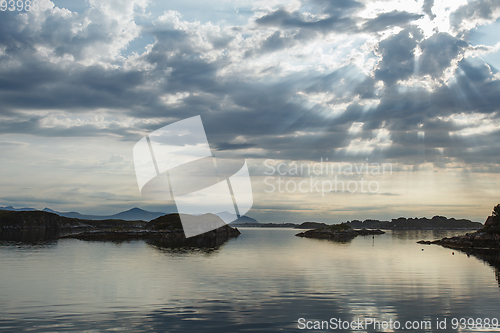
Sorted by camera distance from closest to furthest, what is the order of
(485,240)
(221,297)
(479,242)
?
(221,297) → (485,240) → (479,242)

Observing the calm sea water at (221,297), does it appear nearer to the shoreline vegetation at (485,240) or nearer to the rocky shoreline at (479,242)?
the shoreline vegetation at (485,240)

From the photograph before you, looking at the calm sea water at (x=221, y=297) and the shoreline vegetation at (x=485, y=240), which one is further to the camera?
the shoreline vegetation at (x=485, y=240)

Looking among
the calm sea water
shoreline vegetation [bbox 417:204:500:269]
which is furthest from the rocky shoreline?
the calm sea water

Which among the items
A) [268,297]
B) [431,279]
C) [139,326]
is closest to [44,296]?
[139,326]

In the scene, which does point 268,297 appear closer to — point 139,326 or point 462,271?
point 139,326

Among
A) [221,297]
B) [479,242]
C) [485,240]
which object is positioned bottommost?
[479,242]

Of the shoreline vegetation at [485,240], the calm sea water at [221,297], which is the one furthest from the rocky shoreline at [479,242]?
the calm sea water at [221,297]

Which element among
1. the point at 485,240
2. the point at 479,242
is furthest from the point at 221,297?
the point at 479,242

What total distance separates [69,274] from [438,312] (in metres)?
44.2

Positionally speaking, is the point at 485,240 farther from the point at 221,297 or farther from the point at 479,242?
the point at 221,297

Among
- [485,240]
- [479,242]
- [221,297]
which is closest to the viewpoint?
[221,297]

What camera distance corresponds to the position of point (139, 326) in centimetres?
2275

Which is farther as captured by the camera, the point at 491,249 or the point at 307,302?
the point at 491,249

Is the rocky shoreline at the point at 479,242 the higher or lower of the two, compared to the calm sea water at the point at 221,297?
lower
